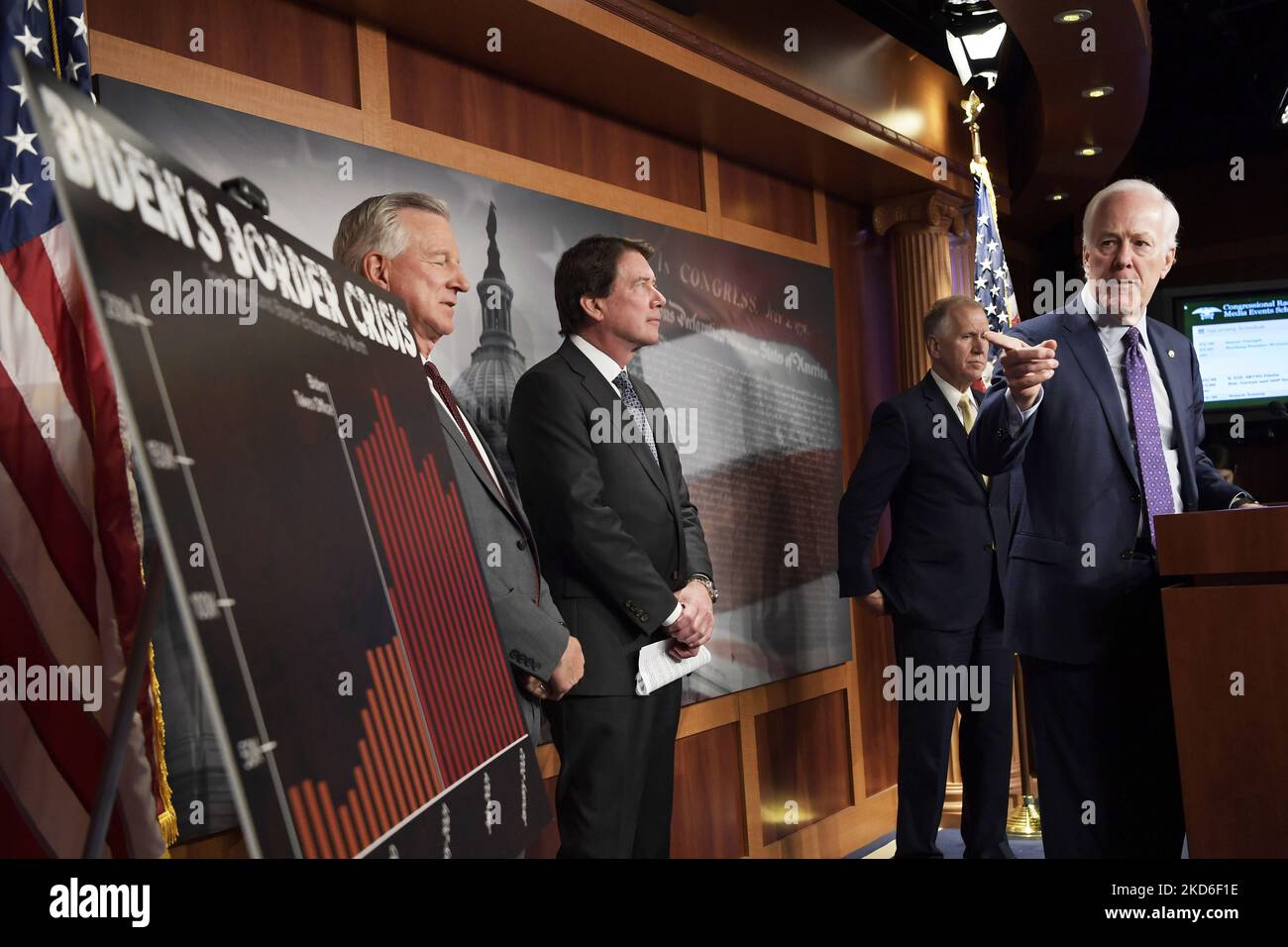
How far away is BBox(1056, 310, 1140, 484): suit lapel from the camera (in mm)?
2219

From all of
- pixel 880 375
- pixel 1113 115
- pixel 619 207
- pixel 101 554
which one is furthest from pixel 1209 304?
pixel 101 554

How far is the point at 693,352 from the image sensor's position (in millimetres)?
3910

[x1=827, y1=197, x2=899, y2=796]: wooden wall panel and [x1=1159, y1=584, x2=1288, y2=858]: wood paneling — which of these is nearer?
[x1=1159, y1=584, x2=1288, y2=858]: wood paneling

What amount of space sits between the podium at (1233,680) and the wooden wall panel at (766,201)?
9.00 feet

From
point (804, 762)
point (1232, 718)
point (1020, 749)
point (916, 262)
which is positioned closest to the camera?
point (1232, 718)

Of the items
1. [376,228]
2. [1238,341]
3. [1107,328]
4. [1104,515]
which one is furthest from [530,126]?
[1238,341]

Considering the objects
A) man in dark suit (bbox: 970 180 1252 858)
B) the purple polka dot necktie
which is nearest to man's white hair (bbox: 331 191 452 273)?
man in dark suit (bbox: 970 180 1252 858)

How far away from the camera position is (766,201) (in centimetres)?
452

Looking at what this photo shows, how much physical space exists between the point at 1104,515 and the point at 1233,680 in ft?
1.58

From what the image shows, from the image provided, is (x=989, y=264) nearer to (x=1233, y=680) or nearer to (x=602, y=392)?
(x=602, y=392)

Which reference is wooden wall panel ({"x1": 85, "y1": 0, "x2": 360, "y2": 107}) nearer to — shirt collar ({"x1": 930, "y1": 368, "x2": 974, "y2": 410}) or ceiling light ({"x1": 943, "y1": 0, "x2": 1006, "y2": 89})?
shirt collar ({"x1": 930, "y1": 368, "x2": 974, "y2": 410})

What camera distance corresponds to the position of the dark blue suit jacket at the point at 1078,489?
2.18 m

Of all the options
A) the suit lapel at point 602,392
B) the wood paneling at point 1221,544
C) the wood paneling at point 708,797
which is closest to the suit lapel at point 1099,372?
the wood paneling at point 1221,544

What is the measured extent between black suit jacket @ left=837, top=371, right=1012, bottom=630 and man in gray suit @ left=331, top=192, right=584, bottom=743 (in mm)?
1726
